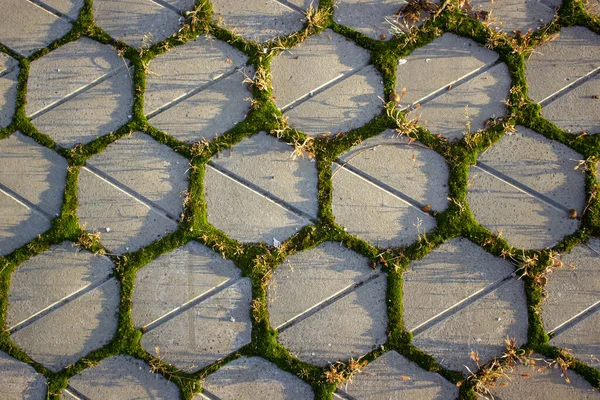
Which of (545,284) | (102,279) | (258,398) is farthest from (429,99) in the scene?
(102,279)

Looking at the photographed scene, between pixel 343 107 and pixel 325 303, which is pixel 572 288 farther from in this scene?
pixel 343 107

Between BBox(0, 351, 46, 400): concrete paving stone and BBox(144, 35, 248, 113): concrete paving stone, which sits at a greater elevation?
BBox(144, 35, 248, 113): concrete paving stone

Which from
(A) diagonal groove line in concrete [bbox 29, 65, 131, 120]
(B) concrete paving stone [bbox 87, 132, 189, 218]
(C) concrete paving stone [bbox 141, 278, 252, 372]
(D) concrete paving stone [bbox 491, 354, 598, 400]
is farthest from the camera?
(A) diagonal groove line in concrete [bbox 29, 65, 131, 120]

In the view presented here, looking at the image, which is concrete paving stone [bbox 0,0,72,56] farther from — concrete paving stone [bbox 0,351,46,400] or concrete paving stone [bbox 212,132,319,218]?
concrete paving stone [bbox 0,351,46,400]

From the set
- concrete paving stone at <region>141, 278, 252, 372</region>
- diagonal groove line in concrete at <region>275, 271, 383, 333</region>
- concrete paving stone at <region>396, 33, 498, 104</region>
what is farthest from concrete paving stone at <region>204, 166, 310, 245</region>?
concrete paving stone at <region>396, 33, 498, 104</region>

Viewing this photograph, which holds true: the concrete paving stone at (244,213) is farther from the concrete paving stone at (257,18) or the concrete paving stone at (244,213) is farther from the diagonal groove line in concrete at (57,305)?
the concrete paving stone at (257,18)

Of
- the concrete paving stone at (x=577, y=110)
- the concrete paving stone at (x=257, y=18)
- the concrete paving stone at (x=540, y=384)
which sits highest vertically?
the concrete paving stone at (x=257, y=18)

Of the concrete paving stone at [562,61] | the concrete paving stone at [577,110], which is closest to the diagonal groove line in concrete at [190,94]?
the concrete paving stone at [562,61]
